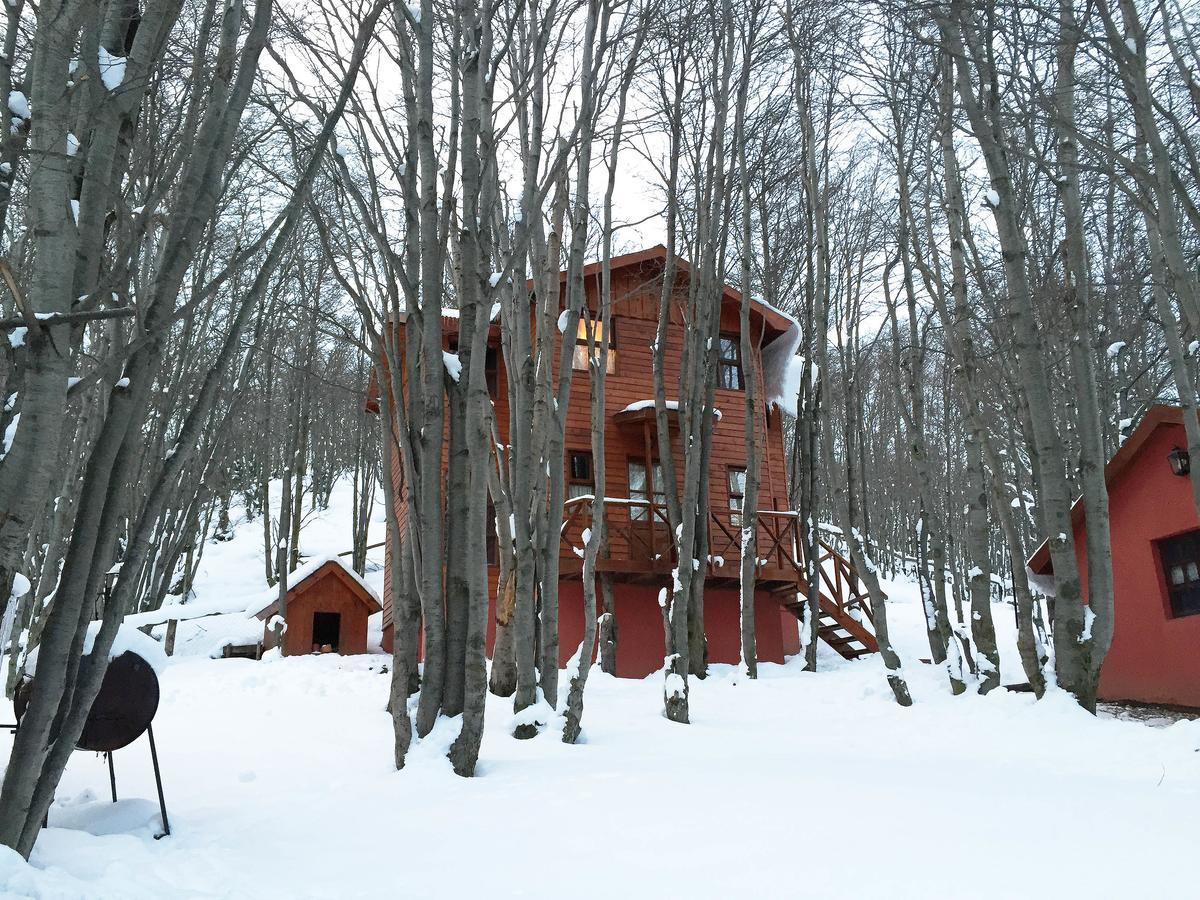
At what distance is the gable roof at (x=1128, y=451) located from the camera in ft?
38.0

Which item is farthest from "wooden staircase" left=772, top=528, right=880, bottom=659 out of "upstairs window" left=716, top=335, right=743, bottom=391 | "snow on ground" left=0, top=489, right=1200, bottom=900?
"snow on ground" left=0, top=489, right=1200, bottom=900

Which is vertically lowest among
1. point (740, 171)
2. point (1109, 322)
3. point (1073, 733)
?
point (1073, 733)

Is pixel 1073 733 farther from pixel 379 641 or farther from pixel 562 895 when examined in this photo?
pixel 379 641

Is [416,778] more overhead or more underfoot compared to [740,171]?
more underfoot

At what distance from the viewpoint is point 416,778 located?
15.3 ft

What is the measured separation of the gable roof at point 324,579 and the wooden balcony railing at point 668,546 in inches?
248

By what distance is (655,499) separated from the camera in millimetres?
17078

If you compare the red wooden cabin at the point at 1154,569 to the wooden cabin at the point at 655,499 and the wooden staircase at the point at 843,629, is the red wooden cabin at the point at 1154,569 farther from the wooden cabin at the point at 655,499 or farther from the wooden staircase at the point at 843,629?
the wooden cabin at the point at 655,499

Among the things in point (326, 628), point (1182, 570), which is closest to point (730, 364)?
point (1182, 570)

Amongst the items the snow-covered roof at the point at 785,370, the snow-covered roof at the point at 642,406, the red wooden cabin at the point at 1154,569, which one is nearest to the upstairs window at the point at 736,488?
the snow-covered roof at the point at 785,370

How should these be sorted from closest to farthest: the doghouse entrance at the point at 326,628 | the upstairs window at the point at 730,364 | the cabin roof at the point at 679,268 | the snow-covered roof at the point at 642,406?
the snow-covered roof at the point at 642,406
the cabin roof at the point at 679,268
the upstairs window at the point at 730,364
the doghouse entrance at the point at 326,628

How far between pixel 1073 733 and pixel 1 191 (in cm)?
790

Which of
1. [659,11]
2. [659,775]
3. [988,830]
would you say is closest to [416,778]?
[659,775]

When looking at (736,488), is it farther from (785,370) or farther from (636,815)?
(636,815)
